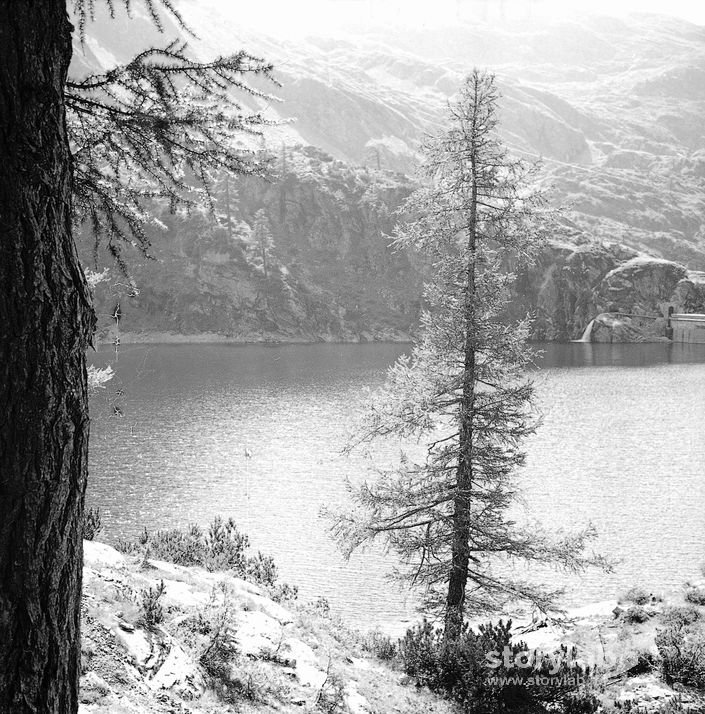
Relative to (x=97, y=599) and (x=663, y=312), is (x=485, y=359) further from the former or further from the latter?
(x=663, y=312)

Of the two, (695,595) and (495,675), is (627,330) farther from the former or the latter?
(495,675)

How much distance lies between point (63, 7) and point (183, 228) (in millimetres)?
135267

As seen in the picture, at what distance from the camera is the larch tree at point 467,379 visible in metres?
16.3

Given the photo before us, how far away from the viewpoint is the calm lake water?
2661 centimetres

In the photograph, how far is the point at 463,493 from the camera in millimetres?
16375

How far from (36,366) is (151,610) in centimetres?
687

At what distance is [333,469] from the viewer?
39062 mm

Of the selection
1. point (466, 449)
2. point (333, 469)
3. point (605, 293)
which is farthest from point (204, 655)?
point (605, 293)

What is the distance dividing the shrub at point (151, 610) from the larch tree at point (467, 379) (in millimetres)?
7576

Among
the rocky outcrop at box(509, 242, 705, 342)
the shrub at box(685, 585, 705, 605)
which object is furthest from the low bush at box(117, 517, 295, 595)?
the rocky outcrop at box(509, 242, 705, 342)

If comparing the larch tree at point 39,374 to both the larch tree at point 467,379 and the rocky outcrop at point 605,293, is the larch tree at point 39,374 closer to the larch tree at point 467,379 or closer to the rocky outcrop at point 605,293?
the larch tree at point 467,379

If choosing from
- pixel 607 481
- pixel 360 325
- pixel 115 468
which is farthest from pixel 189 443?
pixel 360 325

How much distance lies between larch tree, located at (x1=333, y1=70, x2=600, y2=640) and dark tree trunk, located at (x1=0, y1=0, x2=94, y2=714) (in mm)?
12954
